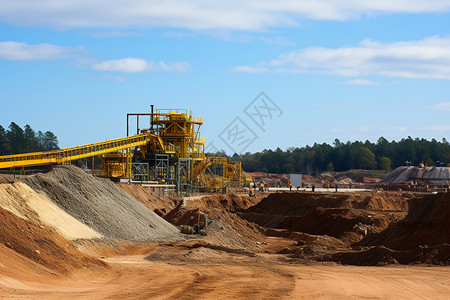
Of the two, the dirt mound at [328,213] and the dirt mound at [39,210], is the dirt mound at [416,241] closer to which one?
the dirt mound at [328,213]

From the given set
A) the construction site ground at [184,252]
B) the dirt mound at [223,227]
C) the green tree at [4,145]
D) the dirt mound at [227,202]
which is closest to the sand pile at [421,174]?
the dirt mound at [227,202]

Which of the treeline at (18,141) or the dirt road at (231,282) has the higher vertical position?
the treeline at (18,141)

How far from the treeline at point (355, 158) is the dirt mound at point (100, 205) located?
120973 mm

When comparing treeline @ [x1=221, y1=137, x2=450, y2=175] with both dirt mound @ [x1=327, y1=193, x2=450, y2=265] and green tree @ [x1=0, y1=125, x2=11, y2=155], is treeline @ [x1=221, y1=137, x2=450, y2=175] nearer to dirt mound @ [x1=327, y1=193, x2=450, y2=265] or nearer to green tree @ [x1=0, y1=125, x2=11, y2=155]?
green tree @ [x1=0, y1=125, x2=11, y2=155]

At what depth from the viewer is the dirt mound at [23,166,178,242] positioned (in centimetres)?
3266

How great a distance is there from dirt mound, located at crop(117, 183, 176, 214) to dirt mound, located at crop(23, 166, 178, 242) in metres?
11.8

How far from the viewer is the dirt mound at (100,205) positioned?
32.7 metres

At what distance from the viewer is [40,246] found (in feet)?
74.3

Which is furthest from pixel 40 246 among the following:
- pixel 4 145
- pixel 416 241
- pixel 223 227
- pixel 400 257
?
pixel 4 145

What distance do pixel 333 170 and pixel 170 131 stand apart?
10792cm

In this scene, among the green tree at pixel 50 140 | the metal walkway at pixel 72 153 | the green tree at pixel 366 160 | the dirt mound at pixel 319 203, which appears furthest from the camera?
the green tree at pixel 366 160

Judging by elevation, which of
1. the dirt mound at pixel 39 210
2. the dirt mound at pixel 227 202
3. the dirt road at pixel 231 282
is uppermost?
the dirt mound at pixel 39 210

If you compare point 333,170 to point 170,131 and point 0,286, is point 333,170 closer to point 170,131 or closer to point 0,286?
point 170,131

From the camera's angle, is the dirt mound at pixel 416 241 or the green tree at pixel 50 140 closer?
the dirt mound at pixel 416 241
